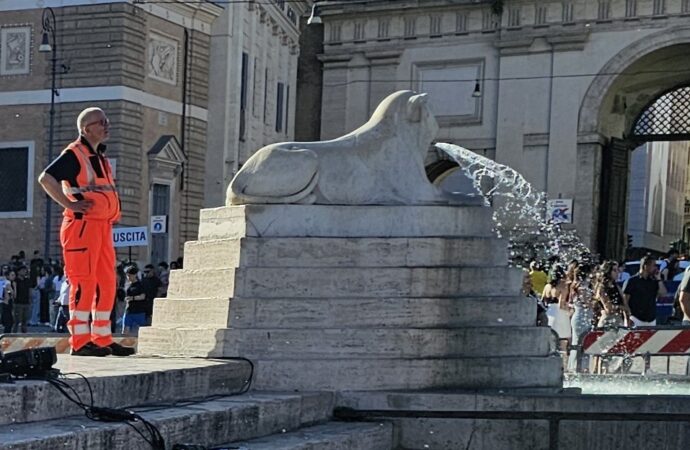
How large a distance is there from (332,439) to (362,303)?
1170mm

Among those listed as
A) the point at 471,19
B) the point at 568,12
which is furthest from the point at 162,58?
the point at 568,12

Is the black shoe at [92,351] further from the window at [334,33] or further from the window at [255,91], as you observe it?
the window at [255,91]

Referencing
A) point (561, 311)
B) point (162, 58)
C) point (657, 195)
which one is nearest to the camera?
point (561, 311)

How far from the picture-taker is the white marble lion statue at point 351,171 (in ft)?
24.2

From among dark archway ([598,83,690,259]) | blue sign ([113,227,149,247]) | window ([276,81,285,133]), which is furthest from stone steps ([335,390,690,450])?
window ([276,81,285,133])

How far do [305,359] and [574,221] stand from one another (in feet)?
82.0

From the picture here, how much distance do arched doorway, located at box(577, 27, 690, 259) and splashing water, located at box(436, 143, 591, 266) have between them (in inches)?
46.2

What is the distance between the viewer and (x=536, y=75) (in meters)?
32.0

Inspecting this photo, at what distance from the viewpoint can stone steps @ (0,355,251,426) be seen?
4.77m

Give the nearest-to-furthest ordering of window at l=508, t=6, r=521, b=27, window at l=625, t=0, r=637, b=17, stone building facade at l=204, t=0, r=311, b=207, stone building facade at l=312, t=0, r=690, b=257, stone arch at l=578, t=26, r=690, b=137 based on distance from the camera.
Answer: stone arch at l=578, t=26, r=690, b=137
window at l=625, t=0, r=637, b=17
stone building facade at l=312, t=0, r=690, b=257
window at l=508, t=6, r=521, b=27
stone building facade at l=204, t=0, r=311, b=207

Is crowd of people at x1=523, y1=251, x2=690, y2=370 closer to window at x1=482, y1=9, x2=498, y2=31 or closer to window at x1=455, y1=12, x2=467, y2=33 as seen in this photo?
window at x1=482, y1=9, x2=498, y2=31

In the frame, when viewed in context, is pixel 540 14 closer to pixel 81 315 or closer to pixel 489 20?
pixel 489 20

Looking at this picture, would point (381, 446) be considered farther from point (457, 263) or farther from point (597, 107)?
point (597, 107)

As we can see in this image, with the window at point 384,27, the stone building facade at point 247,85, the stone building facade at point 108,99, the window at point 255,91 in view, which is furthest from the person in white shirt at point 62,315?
the window at point 255,91
